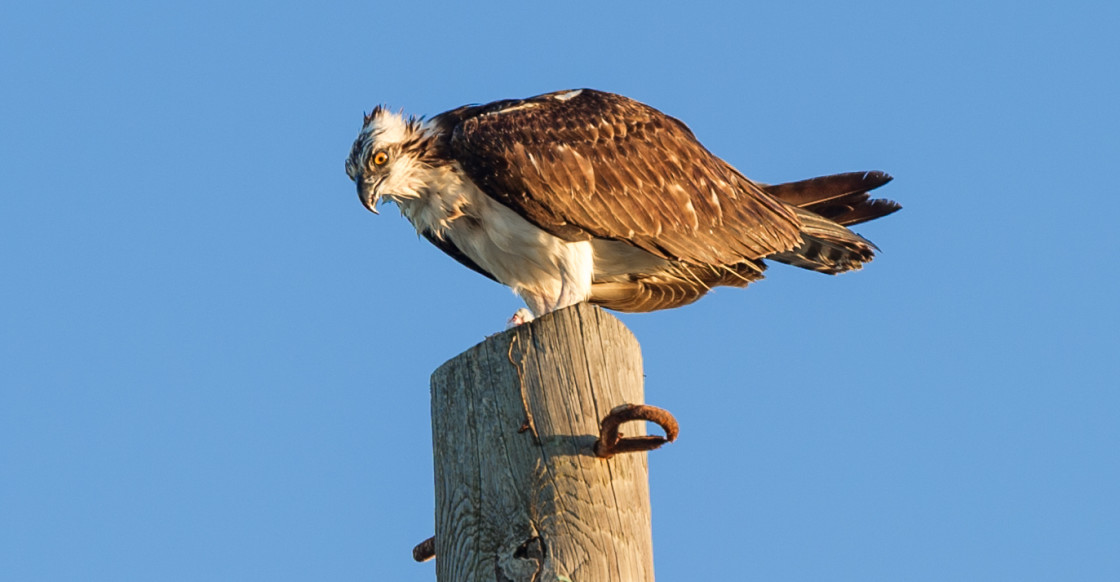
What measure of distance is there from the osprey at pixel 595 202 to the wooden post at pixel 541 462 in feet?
8.22

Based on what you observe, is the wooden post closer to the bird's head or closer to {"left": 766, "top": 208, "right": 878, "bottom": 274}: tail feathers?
the bird's head

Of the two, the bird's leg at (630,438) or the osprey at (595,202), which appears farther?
the osprey at (595,202)

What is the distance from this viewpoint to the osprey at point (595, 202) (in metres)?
6.26

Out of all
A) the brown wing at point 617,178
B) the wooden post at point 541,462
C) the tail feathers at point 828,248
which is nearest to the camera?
the wooden post at point 541,462

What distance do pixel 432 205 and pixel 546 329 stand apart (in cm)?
286

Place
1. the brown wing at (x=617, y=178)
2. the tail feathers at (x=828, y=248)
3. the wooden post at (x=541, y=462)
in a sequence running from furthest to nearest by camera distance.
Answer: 1. the tail feathers at (x=828, y=248)
2. the brown wing at (x=617, y=178)
3. the wooden post at (x=541, y=462)

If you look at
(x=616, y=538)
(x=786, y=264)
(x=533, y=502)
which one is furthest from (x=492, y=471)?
(x=786, y=264)

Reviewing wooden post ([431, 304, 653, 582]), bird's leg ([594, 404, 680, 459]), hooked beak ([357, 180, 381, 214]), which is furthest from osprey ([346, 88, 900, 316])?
bird's leg ([594, 404, 680, 459])

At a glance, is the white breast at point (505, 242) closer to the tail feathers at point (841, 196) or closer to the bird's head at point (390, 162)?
the bird's head at point (390, 162)

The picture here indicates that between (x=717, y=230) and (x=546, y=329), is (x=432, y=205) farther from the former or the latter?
(x=546, y=329)

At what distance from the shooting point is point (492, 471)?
354 cm


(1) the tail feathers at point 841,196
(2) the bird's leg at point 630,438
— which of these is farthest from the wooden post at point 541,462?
(1) the tail feathers at point 841,196

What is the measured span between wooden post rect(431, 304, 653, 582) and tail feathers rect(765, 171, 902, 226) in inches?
150

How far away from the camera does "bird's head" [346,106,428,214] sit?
20.7ft
